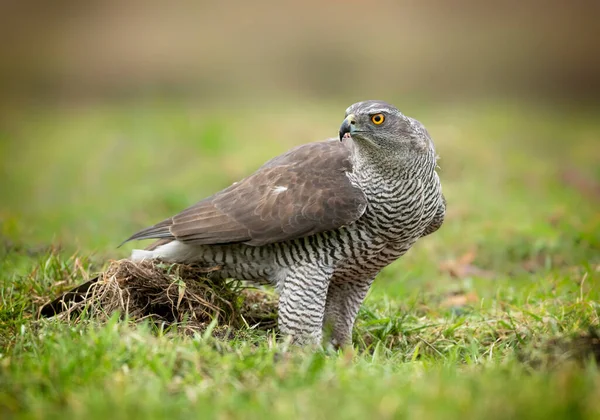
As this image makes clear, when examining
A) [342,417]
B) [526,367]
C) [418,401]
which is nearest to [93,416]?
[342,417]

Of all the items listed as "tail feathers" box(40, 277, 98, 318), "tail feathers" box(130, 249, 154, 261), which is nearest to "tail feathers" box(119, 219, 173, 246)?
"tail feathers" box(130, 249, 154, 261)

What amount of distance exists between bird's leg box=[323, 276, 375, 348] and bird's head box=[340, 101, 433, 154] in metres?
1.19

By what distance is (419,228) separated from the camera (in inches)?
220

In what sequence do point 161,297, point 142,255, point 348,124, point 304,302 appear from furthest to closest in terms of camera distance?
1. point 142,255
2. point 161,297
3. point 304,302
4. point 348,124

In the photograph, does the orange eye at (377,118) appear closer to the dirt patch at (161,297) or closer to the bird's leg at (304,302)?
the bird's leg at (304,302)

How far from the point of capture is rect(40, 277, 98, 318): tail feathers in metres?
5.62

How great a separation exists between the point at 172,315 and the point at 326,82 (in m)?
17.3

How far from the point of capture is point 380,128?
17.4ft

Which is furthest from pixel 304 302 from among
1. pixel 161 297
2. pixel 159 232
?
pixel 159 232

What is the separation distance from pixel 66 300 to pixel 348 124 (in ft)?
8.59

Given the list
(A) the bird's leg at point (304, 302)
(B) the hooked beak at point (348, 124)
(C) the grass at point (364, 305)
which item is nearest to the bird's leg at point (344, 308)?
(C) the grass at point (364, 305)

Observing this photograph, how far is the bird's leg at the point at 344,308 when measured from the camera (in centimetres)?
591

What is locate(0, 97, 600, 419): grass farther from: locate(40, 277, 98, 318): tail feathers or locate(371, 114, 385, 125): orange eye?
locate(371, 114, 385, 125): orange eye

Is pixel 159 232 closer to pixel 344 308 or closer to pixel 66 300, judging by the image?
pixel 66 300
